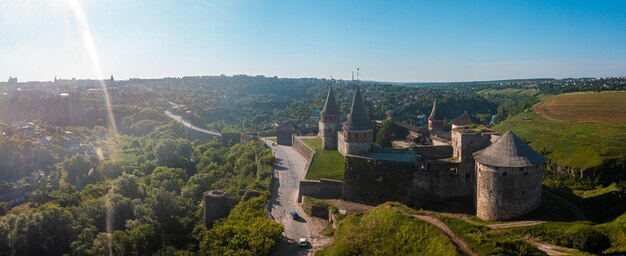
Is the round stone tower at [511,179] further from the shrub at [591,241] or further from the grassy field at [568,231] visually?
the shrub at [591,241]

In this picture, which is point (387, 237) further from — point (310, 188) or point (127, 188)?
point (127, 188)

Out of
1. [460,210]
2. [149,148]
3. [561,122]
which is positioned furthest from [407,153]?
[149,148]

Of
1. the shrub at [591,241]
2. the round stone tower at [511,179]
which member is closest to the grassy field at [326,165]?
the round stone tower at [511,179]

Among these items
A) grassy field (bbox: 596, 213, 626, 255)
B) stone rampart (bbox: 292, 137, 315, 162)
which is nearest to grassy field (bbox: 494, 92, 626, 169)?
grassy field (bbox: 596, 213, 626, 255)

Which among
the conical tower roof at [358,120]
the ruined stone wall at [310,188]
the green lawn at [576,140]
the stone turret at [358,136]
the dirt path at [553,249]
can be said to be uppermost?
the conical tower roof at [358,120]

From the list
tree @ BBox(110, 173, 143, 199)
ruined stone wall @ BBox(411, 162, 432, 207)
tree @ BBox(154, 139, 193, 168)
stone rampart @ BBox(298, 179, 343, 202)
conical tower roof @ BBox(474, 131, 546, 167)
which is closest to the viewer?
conical tower roof @ BBox(474, 131, 546, 167)

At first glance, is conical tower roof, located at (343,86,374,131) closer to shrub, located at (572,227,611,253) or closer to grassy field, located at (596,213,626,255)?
grassy field, located at (596,213,626,255)
